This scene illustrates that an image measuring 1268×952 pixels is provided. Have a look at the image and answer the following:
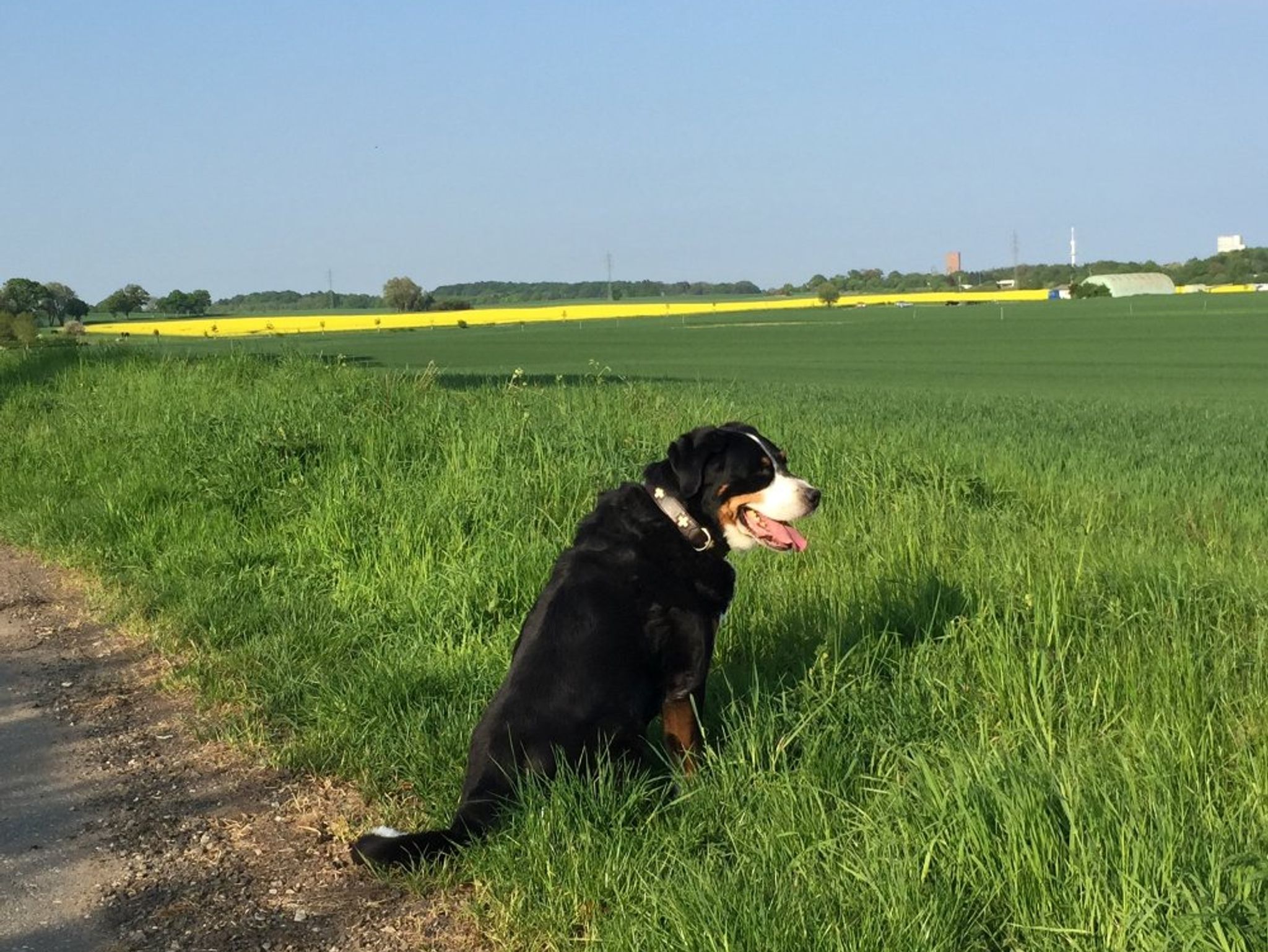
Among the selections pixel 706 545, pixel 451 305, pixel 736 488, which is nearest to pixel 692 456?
pixel 736 488

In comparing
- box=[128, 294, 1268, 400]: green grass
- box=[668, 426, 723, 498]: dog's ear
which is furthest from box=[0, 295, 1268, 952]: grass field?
box=[128, 294, 1268, 400]: green grass

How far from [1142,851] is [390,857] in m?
2.19

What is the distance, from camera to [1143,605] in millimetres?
5824

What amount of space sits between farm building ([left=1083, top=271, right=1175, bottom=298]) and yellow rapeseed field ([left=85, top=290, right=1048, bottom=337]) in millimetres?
5733

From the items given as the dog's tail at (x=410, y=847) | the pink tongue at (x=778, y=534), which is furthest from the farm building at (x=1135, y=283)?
the dog's tail at (x=410, y=847)

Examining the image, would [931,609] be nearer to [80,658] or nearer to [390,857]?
[390,857]

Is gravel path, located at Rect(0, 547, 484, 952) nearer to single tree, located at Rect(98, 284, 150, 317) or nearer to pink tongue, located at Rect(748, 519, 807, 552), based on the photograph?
pink tongue, located at Rect(748, 519, 807, 552)

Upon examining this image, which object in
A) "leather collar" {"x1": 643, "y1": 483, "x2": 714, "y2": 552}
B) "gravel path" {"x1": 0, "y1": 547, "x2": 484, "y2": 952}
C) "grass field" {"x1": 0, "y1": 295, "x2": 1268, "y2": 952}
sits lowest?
"gravel path" {"x1": 0, "y1": 547, "x2": 484, "y2": 952}

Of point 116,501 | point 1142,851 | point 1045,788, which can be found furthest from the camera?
point 116,501

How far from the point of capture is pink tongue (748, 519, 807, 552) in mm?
4824

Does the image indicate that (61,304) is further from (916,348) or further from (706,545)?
(706,545)

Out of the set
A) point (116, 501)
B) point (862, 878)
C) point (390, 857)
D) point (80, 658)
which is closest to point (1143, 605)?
point (862, 878)

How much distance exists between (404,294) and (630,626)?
111 metres

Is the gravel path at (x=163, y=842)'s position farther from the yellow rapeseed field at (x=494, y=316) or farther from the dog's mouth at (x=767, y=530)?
the yellow rapeseed field at (x=494, y=316)
